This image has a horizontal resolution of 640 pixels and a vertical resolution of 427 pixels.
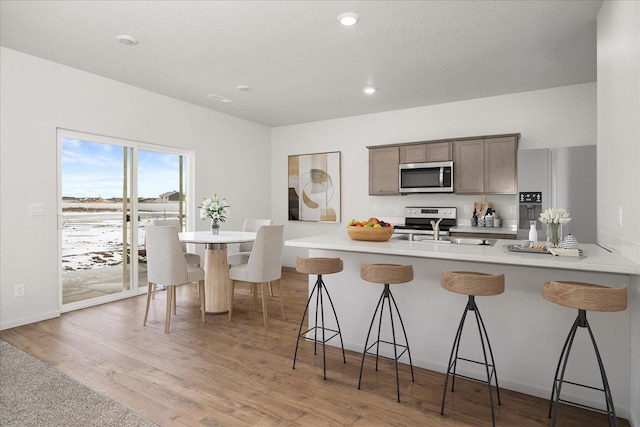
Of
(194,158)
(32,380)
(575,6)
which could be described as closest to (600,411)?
(575,6)

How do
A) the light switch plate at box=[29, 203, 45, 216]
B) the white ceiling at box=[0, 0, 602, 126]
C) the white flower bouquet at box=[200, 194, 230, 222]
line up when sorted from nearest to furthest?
the white ceiling at box=[0, 0, 602, 126]
the light switch plate at box=[29, 203, 45, 216]
the white flower bouquet at box=[200, 194, 230, 222]

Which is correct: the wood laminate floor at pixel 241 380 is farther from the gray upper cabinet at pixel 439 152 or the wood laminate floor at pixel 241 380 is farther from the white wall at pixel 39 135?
the gray upper cabinet at pixel 439 152

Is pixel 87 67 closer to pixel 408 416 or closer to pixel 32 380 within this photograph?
pixel 32 380

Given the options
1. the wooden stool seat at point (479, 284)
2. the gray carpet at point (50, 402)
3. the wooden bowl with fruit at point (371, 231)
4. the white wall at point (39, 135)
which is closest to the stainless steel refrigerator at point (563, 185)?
the wooden bowl with fruit at point (371, 231)

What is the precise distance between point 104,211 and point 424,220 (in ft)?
14.3

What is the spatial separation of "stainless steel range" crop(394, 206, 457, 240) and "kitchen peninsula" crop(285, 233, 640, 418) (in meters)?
2.41

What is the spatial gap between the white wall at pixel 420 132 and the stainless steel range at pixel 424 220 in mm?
159

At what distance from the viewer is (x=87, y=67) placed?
13.5ft

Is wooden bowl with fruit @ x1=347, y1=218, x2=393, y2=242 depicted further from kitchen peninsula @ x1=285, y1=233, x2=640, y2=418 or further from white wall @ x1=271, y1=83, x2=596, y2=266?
white wall @ x1=271, y1=83, x2=596, y2=266

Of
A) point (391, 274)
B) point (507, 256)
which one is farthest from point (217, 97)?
point (507, 256)

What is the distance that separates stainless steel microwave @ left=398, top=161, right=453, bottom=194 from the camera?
5148 mm

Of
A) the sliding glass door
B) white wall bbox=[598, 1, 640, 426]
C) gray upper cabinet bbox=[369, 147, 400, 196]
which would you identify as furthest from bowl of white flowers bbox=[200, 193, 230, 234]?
white wall bbox=[598, 1, 640, 426]

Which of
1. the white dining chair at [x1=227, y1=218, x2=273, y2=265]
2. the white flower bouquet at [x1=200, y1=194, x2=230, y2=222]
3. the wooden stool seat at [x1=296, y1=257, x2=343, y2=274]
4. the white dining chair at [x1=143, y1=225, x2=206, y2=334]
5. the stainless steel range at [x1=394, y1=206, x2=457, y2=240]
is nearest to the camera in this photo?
the wooden stool seat at [x1=296, y1=257, x2=343, y2=274]

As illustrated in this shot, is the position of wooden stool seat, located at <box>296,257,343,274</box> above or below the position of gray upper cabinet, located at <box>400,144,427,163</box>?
below
